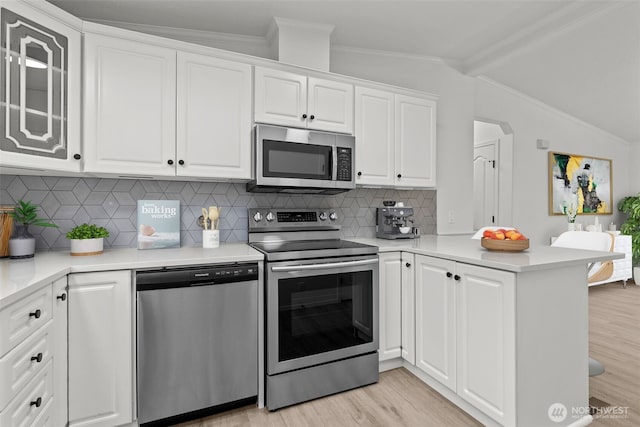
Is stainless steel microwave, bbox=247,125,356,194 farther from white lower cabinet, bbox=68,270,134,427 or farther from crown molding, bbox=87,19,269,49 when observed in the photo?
white lower cabinet, bbox=68,270,134,427

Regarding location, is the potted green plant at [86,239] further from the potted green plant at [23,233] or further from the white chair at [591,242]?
the white chair at [591,242]

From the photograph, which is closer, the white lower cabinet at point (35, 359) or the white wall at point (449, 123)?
the white lower cabinet at point (35, 359)

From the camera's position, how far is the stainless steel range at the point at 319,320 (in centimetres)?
191

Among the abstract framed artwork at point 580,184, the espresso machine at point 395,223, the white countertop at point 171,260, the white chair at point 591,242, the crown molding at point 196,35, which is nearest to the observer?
the white countertop at point 171,260

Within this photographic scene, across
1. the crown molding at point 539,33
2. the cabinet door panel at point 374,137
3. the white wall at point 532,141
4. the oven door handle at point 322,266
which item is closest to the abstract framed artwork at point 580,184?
the white wall at point 532,141

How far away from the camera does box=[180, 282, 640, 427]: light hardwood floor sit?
1.81 meters

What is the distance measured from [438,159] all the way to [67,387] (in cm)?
326

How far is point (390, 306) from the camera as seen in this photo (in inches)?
90.9

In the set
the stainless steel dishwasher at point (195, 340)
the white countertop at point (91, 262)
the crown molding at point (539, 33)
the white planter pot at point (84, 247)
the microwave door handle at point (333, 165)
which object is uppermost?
the crown molding at point (539, 33)

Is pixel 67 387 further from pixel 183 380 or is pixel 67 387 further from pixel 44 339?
pixel 183 380

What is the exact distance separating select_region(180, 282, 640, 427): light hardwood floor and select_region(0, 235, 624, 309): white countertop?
2.92 ft

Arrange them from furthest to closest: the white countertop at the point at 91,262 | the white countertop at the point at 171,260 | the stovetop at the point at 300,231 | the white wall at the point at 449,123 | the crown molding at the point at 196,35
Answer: the white wall at the point at 449,123, the crown molding at the point at 196,35, the stovetop at the point at 300,231, the white countertop at the point at 171,260, the white countertop at the point at 91,262

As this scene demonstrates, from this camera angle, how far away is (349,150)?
8.07 ft

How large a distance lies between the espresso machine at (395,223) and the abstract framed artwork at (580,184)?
3.12 metres
